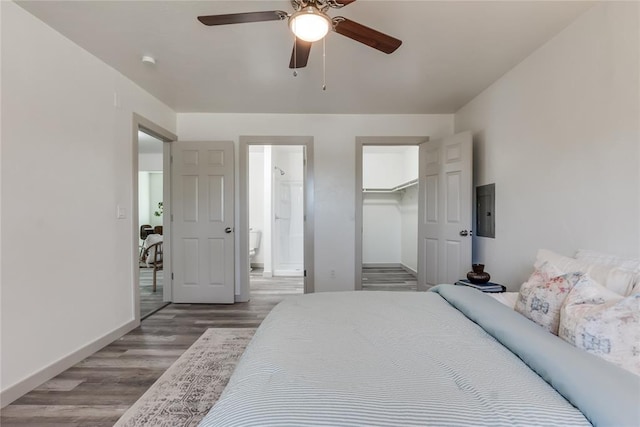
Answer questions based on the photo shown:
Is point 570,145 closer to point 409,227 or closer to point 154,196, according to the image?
point 409,227

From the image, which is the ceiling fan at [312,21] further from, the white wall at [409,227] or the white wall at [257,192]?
the white wall at [257,192]

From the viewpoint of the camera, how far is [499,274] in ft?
9.29

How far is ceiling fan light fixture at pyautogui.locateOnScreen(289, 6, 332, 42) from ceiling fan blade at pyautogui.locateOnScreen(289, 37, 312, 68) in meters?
0.20

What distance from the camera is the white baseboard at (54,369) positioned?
1.77m

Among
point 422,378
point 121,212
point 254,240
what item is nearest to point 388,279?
point 254,240

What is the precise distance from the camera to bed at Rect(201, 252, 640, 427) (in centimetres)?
74

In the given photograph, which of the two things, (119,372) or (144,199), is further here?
(144,199)

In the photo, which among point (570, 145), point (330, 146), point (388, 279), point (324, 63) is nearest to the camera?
point (570, 145)

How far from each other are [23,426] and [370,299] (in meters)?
2.08

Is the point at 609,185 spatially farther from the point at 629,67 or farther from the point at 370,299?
the point at 370,299

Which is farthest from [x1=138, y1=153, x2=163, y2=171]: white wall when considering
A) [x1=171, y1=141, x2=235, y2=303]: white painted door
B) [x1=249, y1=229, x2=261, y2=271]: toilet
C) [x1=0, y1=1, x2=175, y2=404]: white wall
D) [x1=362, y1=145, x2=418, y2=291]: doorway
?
[x1=362, y1=145, x2=418, y2=291]: doorway

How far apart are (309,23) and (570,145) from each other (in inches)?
76.1

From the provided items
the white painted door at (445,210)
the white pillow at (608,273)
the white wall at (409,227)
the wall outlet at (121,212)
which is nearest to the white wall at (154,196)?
the wall outlet at (121,212)

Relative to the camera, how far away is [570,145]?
78.0 inches
